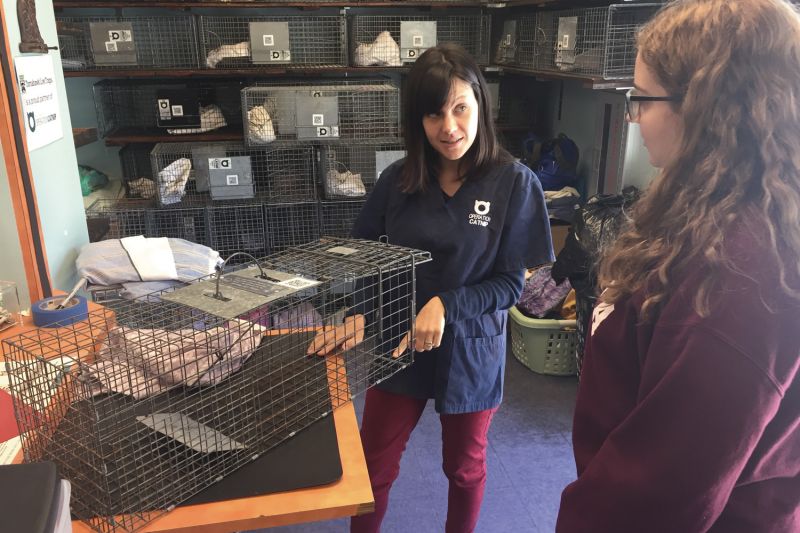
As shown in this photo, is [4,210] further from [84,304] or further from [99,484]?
[99,484]

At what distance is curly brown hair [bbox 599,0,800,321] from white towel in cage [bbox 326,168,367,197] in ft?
9.05

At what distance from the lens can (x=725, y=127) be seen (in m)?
0.69

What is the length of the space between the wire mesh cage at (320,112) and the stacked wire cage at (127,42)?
57 cm

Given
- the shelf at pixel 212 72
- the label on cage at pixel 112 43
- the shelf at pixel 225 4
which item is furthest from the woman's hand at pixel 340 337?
the label on cage at pixel 112 43

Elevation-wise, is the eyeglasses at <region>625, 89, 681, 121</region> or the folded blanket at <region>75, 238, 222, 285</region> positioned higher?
the eyeglasses at <region>625, 89, 681, 121</region>

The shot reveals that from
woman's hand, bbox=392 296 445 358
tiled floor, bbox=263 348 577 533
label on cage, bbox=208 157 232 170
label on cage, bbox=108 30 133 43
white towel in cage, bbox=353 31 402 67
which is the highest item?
label on cage, bbox=108 30 133 43

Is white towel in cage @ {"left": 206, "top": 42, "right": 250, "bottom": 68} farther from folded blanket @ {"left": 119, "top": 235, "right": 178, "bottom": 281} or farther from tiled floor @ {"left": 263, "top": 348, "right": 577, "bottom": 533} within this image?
tiled floor @ {"left": 263, "top": 348, "right": 577, "bottom": 533}

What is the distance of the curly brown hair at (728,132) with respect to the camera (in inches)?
26.5

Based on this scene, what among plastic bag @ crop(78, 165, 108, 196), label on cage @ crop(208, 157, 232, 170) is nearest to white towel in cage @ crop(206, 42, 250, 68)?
label on cage @ crop(208, 157, 232, 170)

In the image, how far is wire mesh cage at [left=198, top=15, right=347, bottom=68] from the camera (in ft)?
11.1

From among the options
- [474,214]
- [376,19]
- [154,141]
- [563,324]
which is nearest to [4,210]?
[474,214]

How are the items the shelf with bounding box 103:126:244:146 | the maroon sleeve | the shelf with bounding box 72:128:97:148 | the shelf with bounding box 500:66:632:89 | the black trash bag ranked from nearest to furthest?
1. the maroon sleeve
2. the shelf with bounding box 72:128:97:148
3. the black trash bag
4. the shelf with bounding box 500:66:632:89
5. the shelf with bounding box 103:126:244:146

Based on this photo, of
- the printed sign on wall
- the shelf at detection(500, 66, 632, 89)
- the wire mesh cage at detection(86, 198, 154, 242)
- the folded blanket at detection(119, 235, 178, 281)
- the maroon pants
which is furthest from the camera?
the wire mesh cage at detection(86, 198, 154, 242)

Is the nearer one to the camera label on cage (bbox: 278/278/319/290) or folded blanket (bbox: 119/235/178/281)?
label on cage (bbox: 278/278/319/290)
